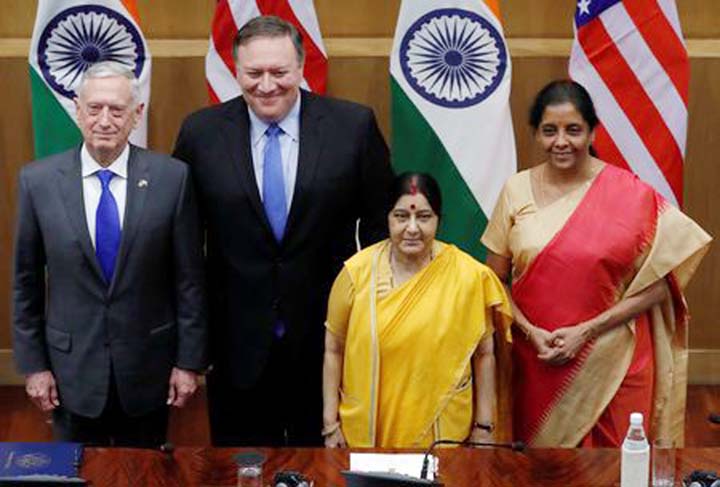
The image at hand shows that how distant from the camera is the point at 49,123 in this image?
15.9 feet

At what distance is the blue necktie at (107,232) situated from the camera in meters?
3.81

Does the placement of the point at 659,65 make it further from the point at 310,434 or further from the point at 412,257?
the point at 310,434

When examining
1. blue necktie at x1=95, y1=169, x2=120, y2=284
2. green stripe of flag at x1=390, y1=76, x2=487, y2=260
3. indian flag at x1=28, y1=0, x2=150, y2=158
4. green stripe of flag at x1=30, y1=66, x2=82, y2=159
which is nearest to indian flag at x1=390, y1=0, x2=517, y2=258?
green stripe of flag at x1=390, y1=76, x2=487, y2=260

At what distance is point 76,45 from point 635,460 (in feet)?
8.14

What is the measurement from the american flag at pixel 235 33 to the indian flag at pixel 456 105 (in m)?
0.30

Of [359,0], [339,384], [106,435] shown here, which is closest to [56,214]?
[106,435]

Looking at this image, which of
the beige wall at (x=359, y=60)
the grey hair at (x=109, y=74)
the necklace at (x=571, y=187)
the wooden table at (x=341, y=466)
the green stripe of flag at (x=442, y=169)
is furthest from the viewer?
the beige wall at (x=359, y=60)

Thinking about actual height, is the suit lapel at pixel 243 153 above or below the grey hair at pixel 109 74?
below

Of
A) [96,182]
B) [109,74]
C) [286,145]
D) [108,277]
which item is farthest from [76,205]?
[286,145]

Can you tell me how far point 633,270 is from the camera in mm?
3975

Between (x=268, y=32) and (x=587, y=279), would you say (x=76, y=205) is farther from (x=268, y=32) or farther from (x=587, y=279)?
(x=587, y=279)

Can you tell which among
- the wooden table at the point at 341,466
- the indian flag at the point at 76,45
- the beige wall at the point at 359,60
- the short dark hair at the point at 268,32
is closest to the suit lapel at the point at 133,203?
the short dark hair at the point at 268,32

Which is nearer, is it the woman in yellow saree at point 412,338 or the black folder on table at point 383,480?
the black folder on table at point 383,480

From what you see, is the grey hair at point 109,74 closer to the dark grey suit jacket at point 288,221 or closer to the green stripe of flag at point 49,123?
the dark grey suit jacket at point 288,221
